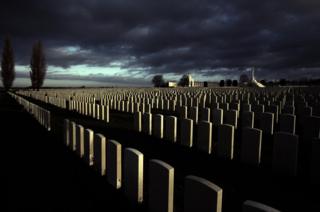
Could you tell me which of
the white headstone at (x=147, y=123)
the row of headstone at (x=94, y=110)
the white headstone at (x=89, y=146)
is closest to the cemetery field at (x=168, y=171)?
the white headstone at (x=89, y=146)

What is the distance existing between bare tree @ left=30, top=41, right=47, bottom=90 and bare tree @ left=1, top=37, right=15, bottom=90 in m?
4.11

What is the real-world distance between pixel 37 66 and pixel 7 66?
6.11 metres

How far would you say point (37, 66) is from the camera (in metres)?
56.4

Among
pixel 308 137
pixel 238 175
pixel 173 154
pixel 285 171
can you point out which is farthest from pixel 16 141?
pixel 308 137

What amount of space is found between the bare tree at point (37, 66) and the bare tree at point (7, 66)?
4106mm

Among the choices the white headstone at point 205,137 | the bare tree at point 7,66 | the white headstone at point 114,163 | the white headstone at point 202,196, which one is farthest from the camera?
the bare tree at point 7,66

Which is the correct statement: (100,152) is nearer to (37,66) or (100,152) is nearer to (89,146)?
(89,146)

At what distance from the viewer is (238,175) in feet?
12.1

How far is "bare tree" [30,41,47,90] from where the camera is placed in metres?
56.5

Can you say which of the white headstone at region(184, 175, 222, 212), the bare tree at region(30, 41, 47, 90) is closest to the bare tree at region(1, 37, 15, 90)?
the bare tree at region(30, 41, 47, 90)

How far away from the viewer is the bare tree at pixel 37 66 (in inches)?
2223

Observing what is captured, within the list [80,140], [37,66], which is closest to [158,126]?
[80,140]

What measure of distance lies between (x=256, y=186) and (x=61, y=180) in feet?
9.23

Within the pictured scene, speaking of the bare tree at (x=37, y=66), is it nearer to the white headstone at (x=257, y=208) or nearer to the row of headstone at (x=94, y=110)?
the row of headstone at (x=94, y=110)
